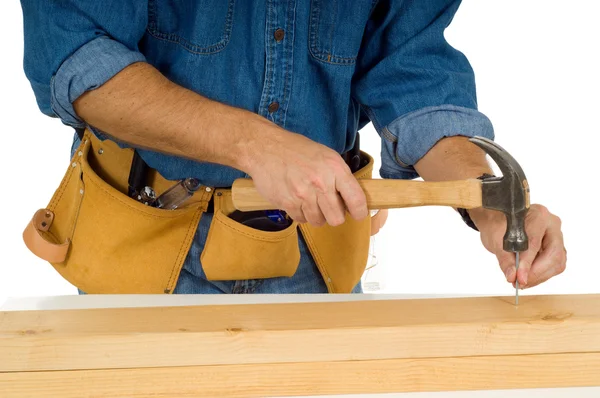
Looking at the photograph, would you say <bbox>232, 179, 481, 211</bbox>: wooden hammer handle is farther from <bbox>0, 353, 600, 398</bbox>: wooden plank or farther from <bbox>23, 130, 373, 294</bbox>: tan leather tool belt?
<bbox>23, 130, 373, 294</bbox>: tan leather tool belt

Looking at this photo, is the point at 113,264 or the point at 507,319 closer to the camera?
the point at 507,319

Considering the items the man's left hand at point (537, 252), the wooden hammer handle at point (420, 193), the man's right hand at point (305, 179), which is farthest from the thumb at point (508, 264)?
the man's right hand at point (305, 179)

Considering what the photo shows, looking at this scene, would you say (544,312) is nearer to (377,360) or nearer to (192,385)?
(377,360)

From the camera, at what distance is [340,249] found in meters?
2.17

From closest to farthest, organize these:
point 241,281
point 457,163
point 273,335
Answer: point 273,335 → point 457,163 → point 241,281

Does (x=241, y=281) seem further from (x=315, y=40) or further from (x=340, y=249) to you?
(x=315, y=40)

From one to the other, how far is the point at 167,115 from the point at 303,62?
1.27 feet

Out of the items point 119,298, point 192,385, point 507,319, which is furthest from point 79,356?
point 507,319

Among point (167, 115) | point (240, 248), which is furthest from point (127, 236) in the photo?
point (167, 115)

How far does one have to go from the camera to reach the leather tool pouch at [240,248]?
2.00 meters

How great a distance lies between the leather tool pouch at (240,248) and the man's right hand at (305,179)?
338mm

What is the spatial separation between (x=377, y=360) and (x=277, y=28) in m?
0.80

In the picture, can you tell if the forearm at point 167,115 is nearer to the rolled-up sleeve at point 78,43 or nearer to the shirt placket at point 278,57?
the rolled-up sleeve at point 78,43

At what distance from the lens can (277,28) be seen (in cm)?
194
